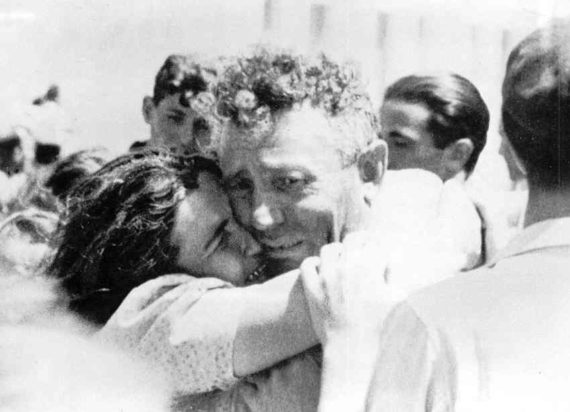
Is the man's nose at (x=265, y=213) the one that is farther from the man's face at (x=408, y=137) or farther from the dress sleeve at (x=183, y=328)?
the man's face at (x=408, y=137)

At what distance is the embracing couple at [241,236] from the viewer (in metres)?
1.88

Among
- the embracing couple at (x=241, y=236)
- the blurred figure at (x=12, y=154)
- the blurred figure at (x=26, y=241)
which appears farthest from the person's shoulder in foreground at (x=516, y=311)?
the blurred figure at (x=12, y=154)

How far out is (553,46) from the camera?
1947 millimetres

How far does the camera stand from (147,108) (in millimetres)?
1931

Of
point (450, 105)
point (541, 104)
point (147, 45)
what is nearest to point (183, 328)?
point (147, 45)

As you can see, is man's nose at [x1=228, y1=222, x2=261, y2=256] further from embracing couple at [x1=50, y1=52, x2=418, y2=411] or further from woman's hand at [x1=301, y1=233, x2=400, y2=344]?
woman's hand at [x1=301, y1=233, x2=400, y2=344]

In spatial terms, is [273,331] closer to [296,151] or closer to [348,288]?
[348,288]

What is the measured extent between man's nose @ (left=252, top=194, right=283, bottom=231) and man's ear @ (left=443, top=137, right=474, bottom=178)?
1.23 feet

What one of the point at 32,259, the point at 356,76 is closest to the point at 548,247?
the point at 356,76

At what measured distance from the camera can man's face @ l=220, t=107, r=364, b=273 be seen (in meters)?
1.89

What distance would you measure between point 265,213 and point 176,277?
23cm

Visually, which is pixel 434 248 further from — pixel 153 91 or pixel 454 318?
pixel 153 91

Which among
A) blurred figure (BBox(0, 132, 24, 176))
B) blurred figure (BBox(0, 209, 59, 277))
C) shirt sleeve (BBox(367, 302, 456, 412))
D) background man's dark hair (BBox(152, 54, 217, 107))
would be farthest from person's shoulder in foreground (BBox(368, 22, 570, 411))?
blurred figure (BBox(0, 132, 24, 176))

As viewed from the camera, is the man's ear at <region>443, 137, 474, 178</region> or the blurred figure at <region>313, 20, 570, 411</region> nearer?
the blurred figure at <region>313, 20, 570, 411</region>
